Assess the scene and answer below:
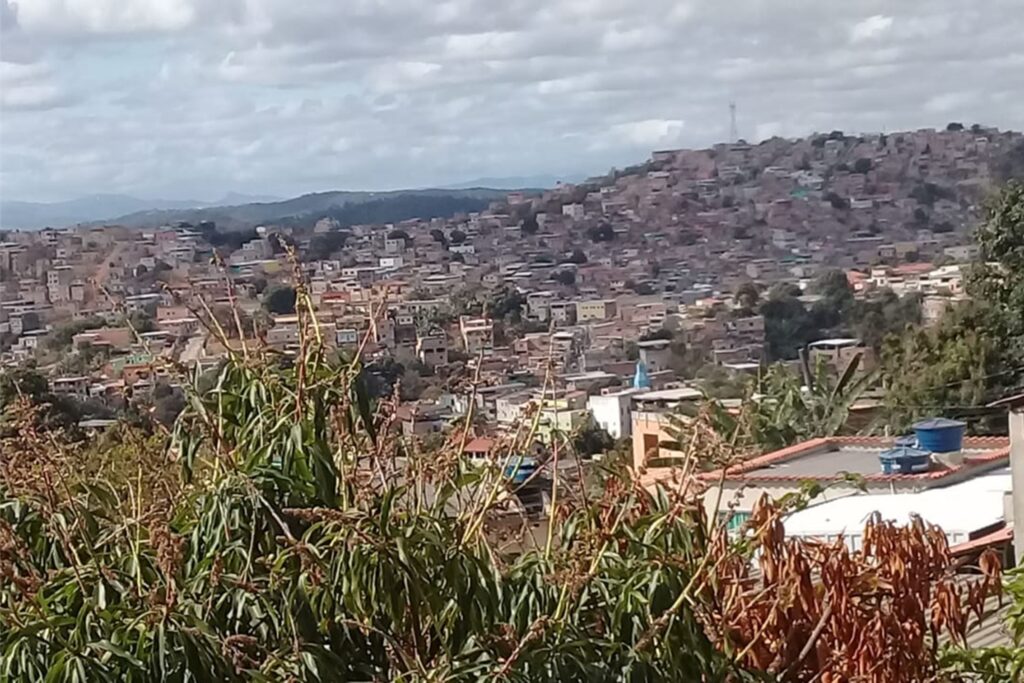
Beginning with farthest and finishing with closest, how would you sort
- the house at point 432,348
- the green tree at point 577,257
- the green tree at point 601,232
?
the green tree at point 601,232
the green tree at point 577,257
the house at point 432,348

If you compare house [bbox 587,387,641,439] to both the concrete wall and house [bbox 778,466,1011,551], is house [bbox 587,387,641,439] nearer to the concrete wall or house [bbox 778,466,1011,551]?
house [bbox 778,466,1011,551]

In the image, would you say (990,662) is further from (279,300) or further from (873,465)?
(873,465)

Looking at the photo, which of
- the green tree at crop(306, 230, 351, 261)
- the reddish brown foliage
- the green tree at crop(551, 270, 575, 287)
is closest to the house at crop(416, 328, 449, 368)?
the reddish brown foliage

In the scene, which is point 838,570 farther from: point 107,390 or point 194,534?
point 107,390

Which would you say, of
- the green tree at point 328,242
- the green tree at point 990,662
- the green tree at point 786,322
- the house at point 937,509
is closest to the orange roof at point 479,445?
the green tree at point 990,662

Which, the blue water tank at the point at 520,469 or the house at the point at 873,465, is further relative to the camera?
the house at the point at 873,465

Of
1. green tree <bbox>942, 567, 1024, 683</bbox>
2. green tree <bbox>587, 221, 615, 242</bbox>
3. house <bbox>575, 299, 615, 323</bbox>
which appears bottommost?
house <bbox>575, 299, 615, 323</bbox>

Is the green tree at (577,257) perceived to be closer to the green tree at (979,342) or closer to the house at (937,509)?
the green tree at (979,342)

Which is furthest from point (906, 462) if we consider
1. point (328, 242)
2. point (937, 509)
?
point (328, 242)
